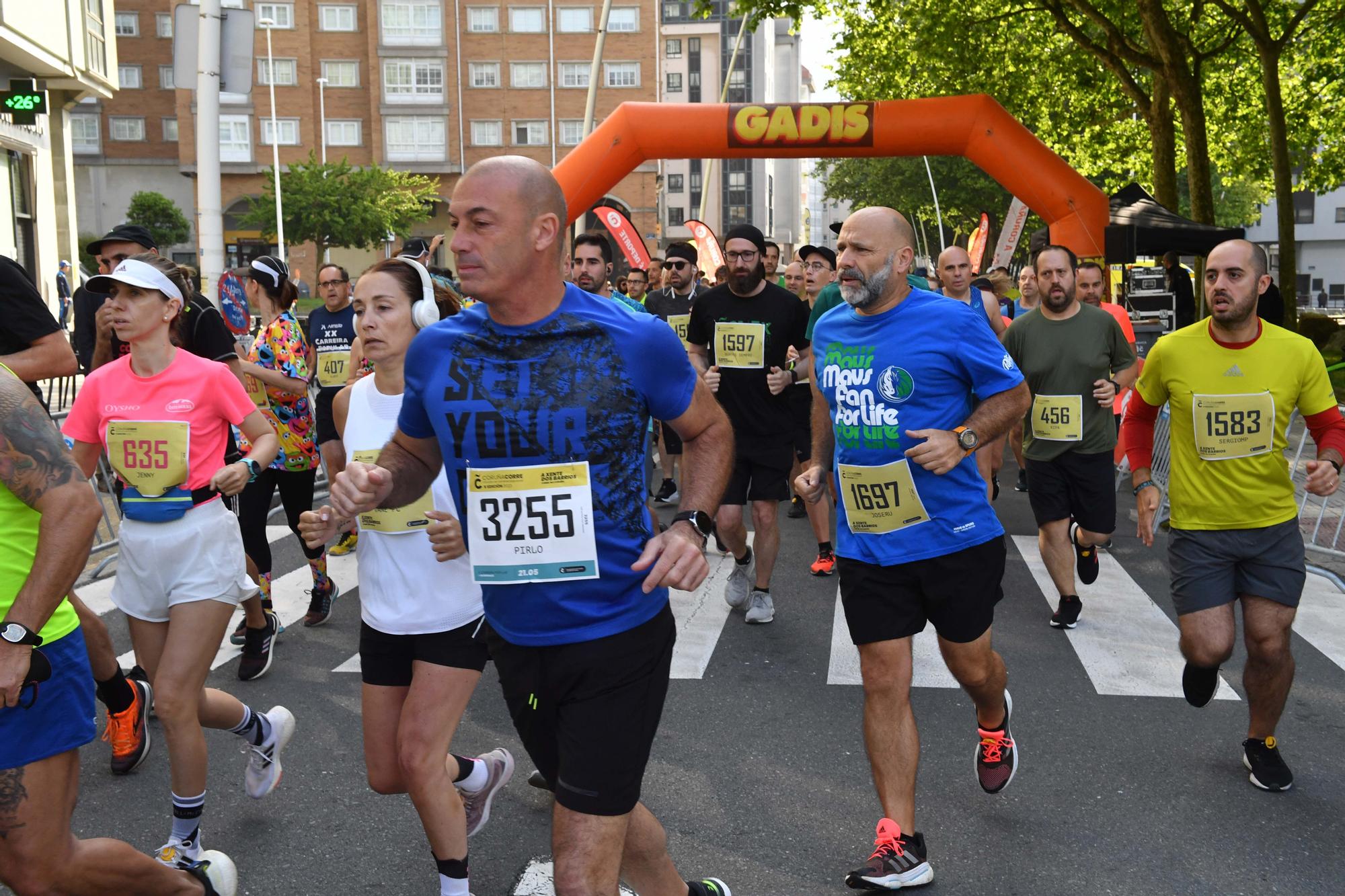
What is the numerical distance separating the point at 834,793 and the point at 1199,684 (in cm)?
145

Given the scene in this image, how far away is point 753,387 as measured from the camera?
25.5 ft

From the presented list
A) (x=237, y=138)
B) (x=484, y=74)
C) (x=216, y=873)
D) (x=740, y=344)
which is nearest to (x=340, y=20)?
(x=484, y=74)

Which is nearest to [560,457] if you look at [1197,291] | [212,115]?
[212,115]

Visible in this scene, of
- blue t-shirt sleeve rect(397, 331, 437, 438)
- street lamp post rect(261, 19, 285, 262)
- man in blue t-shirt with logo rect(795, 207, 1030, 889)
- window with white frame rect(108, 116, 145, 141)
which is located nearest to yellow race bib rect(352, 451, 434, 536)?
blue t-shirt sleeve rect(397, 331, 437, 438)

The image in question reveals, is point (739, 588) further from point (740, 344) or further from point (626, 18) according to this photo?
point (626, 18)

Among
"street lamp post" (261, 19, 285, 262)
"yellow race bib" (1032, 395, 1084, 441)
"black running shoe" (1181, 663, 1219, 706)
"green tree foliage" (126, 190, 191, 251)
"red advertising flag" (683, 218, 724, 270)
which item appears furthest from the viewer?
"green tree foliage" (126, 190, 191, 251)

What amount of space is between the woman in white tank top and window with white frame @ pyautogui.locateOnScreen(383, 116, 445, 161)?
6685 cm

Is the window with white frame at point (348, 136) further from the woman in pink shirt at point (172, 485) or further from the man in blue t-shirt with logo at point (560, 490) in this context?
the man in blue t-shirt with logo at point (560, 490)

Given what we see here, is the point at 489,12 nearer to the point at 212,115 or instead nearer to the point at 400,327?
the point at 212,115

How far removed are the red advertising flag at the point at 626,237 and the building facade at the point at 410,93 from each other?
51.0 metres

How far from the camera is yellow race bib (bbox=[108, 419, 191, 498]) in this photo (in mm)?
4492

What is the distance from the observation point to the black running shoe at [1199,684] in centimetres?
493

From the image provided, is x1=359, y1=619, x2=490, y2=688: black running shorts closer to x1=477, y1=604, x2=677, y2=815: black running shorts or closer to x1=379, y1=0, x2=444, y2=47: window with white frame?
x1=477, y1=604, x2=677, y2=815: black running shorts

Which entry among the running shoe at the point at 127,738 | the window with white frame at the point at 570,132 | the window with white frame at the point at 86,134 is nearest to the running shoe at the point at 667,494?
the running shoe at the point at 127,738
